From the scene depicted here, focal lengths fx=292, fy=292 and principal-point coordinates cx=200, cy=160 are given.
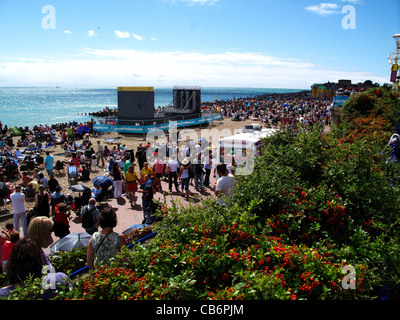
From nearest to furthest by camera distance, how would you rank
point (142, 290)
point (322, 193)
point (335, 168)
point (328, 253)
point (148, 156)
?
1. point (142, 290)
2. point (328, 253)
3. point (322, 193)
4. point (335, 168)
5. point (148, 156)

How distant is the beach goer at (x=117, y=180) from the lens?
413 inches

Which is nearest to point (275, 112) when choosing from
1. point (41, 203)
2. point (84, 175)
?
point (84, 175)

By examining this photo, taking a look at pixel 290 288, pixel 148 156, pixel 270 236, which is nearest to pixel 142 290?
pixel 290 288

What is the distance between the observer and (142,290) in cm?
274

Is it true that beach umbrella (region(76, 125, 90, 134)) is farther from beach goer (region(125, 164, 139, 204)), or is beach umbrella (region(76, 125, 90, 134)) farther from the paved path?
beach goer (region(125, 164, 139, 204))

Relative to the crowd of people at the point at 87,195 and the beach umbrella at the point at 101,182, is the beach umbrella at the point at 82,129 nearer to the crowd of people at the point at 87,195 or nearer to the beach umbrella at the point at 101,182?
the crowd of people at the point at 87,195

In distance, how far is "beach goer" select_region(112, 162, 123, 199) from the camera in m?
10.5

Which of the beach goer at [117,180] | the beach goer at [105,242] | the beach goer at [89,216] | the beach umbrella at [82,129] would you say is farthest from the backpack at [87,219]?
the beach umbrella at [82,129]

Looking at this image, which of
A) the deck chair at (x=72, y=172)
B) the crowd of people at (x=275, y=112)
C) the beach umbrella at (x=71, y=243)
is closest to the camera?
the beach umbrella at (x=71, y=243)

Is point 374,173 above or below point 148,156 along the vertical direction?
above

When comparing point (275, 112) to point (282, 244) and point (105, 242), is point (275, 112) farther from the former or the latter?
point (105, 242)

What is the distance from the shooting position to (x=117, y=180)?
416 inches
